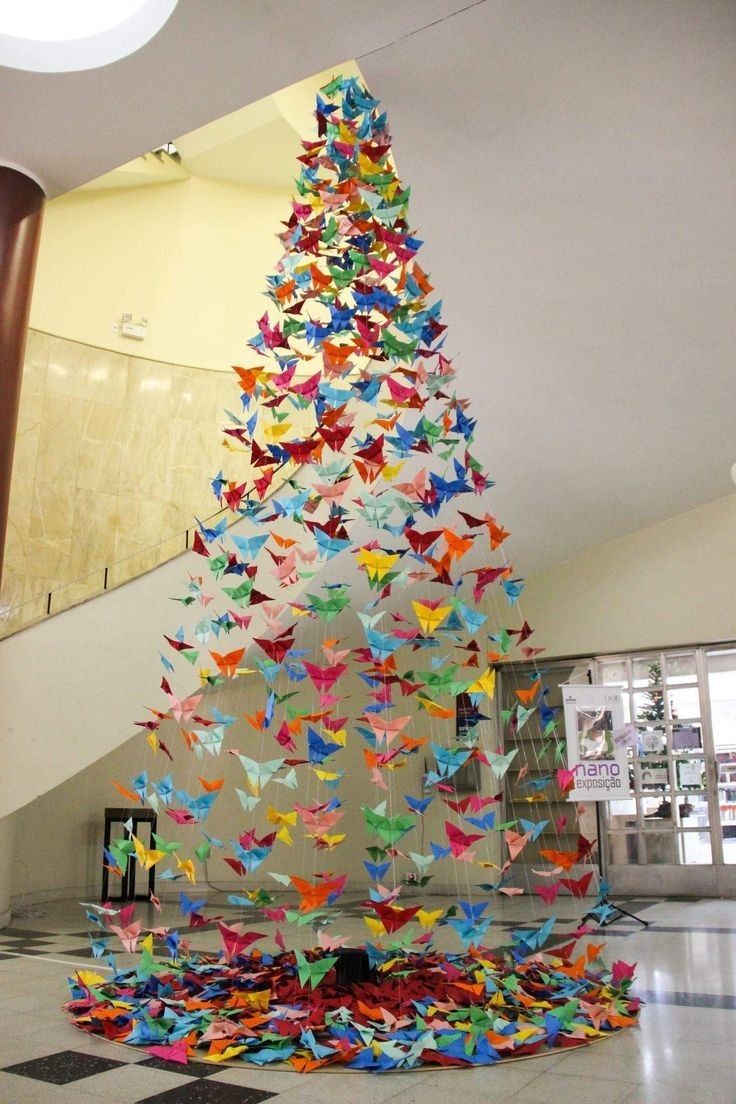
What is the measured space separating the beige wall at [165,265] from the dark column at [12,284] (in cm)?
403

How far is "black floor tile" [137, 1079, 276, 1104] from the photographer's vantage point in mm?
2631

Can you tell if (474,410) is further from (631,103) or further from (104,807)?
(104,807)

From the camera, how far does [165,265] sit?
980cm

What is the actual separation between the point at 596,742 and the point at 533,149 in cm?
451

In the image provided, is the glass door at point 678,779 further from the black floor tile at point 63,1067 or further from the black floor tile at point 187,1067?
the black floor tile at point 63,1067

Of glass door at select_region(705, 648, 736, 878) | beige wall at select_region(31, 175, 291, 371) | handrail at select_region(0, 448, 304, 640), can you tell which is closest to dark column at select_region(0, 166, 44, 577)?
handrail at select_region(0, 448, 304, 640)

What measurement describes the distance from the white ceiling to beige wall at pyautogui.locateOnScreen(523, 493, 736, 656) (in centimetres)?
198

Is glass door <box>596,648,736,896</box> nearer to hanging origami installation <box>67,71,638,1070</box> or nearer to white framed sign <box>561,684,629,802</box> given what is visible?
white framed sign <box>561,684,629,802</box>

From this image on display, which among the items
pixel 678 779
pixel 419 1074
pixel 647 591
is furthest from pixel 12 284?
pixel 678 779

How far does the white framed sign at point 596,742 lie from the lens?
704 cm

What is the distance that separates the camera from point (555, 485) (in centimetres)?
780

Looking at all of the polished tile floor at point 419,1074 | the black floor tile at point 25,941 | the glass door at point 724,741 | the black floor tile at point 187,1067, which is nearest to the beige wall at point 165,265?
the black floor tile at point 25,941

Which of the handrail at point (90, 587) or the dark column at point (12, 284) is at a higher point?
the dark column at point (12, 284)

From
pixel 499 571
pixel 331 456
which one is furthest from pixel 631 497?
pixel 499 571
